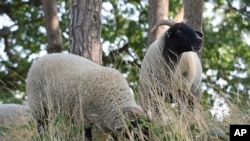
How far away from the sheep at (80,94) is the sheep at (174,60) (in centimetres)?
201

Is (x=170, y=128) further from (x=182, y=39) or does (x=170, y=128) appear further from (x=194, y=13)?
(x=194, y=13)

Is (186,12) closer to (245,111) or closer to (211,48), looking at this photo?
(245,111)

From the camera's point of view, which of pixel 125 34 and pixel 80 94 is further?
pixel 125 34

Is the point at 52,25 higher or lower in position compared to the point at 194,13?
lower

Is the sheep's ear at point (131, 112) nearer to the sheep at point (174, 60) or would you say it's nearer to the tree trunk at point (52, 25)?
the sheep at point (174, 60)

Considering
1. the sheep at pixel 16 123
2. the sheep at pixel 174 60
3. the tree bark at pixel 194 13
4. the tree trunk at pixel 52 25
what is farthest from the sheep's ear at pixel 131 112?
the tree trunk at pixel 52 25

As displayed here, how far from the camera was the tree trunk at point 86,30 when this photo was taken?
910 cm

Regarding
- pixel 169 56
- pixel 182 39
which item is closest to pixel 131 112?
pixel 182 39

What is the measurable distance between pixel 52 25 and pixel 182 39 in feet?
18.5

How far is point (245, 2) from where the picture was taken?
1766cm

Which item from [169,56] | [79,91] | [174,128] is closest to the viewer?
[174,128]

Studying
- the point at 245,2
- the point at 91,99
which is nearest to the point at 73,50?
the point at 91,99

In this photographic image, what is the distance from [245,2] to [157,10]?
5.80 m

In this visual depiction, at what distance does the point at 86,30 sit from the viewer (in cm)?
910
